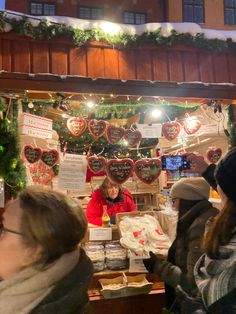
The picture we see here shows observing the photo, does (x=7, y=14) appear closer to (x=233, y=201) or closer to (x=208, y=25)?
(x=233, y=201)

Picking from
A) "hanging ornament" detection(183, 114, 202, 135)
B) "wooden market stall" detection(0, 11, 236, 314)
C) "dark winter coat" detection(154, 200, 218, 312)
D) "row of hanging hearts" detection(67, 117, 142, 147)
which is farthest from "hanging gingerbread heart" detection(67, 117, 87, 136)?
"dark winter coat" detection(154, 200, 218, 312)

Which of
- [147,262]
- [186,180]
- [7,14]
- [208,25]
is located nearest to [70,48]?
[7,14]

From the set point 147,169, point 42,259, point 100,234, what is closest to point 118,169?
point 147,169

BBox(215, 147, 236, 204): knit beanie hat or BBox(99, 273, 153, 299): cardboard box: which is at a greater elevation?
BBox(215, 147, 236, 204): knit beanie hat

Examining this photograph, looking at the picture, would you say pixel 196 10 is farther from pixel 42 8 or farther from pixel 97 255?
pixel 97 255

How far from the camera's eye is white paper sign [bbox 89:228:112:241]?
12.5 ft

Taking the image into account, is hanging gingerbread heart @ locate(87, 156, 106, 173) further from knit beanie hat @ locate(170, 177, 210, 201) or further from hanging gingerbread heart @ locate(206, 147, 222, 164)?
knit beanie hat @ locate(170, 177, 210, 201)

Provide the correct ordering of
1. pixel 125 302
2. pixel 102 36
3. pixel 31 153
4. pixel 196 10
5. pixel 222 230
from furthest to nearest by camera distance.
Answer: pixel 196 10
pixel 31 153
pixel 125 302
pixel 102 36
pixel 222 230

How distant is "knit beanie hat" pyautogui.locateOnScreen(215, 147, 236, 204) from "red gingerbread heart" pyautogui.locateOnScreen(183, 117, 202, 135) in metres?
2.91

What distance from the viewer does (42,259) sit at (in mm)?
1439

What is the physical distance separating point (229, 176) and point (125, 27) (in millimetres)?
2244

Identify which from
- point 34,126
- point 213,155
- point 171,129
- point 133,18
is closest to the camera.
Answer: point 34,126

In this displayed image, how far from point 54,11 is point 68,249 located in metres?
18.9

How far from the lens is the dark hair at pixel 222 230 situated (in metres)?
1.52
